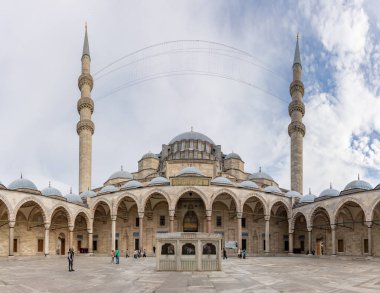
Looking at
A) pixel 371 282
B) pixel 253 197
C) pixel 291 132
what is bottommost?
pixel 371 282

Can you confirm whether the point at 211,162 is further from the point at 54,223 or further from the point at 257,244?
the point at 54,223

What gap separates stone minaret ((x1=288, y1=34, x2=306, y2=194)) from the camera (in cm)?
A: 4545

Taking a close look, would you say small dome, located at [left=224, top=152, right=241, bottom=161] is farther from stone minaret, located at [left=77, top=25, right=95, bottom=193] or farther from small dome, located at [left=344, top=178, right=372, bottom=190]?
stone minaret, located at [left=77, top=25, right=95, bottom=193]

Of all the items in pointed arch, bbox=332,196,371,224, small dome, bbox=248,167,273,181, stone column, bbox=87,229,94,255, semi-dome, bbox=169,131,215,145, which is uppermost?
semi-dome, bbox=169,131,215,145

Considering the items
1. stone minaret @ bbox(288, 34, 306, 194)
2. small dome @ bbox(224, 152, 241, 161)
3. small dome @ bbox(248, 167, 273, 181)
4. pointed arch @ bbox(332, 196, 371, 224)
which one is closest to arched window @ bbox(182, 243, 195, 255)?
pointed arch @ bbox(332, 196, 371, 224)

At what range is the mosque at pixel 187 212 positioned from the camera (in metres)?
31.5

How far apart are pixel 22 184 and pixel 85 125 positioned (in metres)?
13.3

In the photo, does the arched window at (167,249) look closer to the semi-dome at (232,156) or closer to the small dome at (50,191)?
the small dome at (50,191)

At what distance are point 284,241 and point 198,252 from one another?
25088 millimetres

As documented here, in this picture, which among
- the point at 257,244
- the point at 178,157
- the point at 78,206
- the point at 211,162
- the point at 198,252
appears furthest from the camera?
the point at 178,157

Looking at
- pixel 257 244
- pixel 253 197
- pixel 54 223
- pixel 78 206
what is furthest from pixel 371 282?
pixel 54 223

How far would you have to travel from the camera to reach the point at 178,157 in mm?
45188

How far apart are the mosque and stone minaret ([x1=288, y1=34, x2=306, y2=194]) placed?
0.50ft

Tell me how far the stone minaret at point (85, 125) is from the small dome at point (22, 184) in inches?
333
